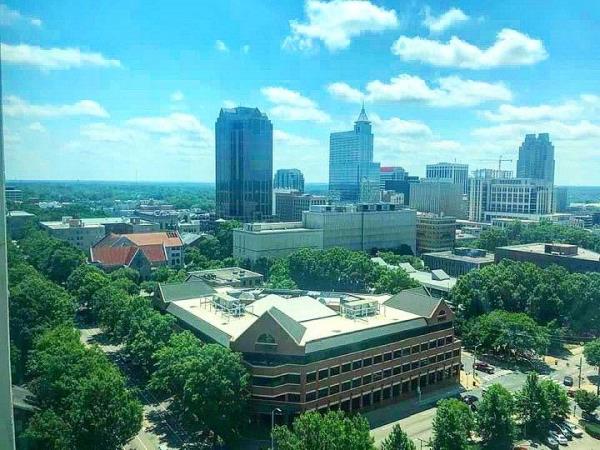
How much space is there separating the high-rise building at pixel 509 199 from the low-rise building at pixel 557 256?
23408 millimetres

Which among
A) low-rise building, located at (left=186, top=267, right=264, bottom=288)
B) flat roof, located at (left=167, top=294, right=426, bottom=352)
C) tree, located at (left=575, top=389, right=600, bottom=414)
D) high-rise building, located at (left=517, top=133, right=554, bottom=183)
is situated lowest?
tree, located at (left=575, top=389, right=600, bottom=414)

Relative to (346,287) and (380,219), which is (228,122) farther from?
(346,287)

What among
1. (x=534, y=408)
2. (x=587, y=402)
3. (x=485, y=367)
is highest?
(x=534, y=408)

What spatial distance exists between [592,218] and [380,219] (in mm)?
28852

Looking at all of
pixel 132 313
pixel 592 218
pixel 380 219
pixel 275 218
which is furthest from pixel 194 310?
pixel 592 218

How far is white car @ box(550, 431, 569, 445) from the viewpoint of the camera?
1123cm

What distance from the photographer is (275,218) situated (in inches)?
1900

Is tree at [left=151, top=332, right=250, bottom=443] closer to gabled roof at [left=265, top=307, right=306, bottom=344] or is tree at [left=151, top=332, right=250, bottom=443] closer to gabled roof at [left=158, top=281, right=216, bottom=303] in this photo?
gabled roof at [left=265, top=307, right=306, bottom=344]

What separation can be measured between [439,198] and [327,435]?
48534mm

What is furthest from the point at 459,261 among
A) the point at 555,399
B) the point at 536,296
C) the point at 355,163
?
the point at 355,163

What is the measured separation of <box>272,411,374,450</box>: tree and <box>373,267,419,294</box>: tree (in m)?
12.7

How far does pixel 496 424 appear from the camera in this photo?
1048cm

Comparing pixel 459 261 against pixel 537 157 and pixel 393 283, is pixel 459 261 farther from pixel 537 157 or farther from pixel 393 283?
pixel 537 157

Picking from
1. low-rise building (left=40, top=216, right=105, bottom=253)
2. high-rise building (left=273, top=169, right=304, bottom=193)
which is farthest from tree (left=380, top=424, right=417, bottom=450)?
high-rise building (left=273, top=169, right=304, bottom=193)
